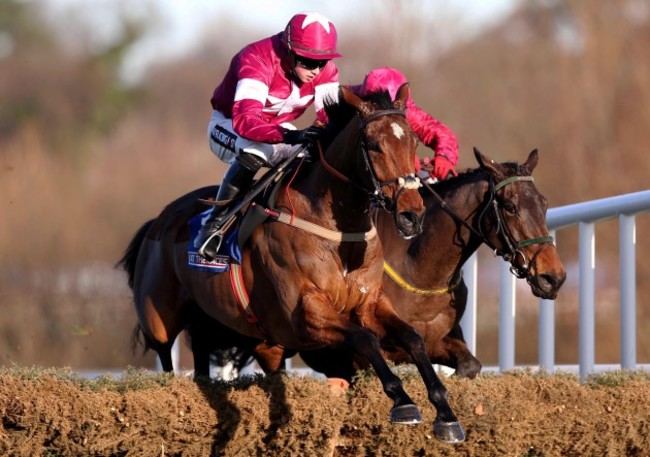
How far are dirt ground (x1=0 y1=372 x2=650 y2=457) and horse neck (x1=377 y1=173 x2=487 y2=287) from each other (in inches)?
43.7

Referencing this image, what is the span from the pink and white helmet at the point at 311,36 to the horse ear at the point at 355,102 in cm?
45

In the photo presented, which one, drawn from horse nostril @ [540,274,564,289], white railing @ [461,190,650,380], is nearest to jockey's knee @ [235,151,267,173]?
horse nostril @ [540,274,564,289]

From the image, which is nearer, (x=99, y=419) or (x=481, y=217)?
(x=99, y=419)

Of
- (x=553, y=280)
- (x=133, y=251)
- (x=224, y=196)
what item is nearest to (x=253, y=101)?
(x=224, y=196)

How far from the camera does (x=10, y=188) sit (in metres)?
12.6

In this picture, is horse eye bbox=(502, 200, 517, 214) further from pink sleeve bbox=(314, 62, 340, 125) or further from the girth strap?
pink sleeve bbox=(314, 62, 340, 125)

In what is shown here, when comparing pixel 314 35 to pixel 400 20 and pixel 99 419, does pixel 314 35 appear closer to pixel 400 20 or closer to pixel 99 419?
pixel 99 419

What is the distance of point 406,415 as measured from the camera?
450 cm

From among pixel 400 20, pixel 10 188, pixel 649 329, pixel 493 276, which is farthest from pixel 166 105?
pixel 649 329

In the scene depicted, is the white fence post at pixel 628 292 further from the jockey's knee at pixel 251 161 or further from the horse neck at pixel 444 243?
the jockey's knee at pixel 251 161

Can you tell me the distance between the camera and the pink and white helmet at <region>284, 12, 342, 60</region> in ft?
17.5

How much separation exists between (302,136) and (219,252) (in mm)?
777

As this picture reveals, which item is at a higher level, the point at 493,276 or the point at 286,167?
the point at 493,276

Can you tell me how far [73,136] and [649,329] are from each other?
22.1 ft
